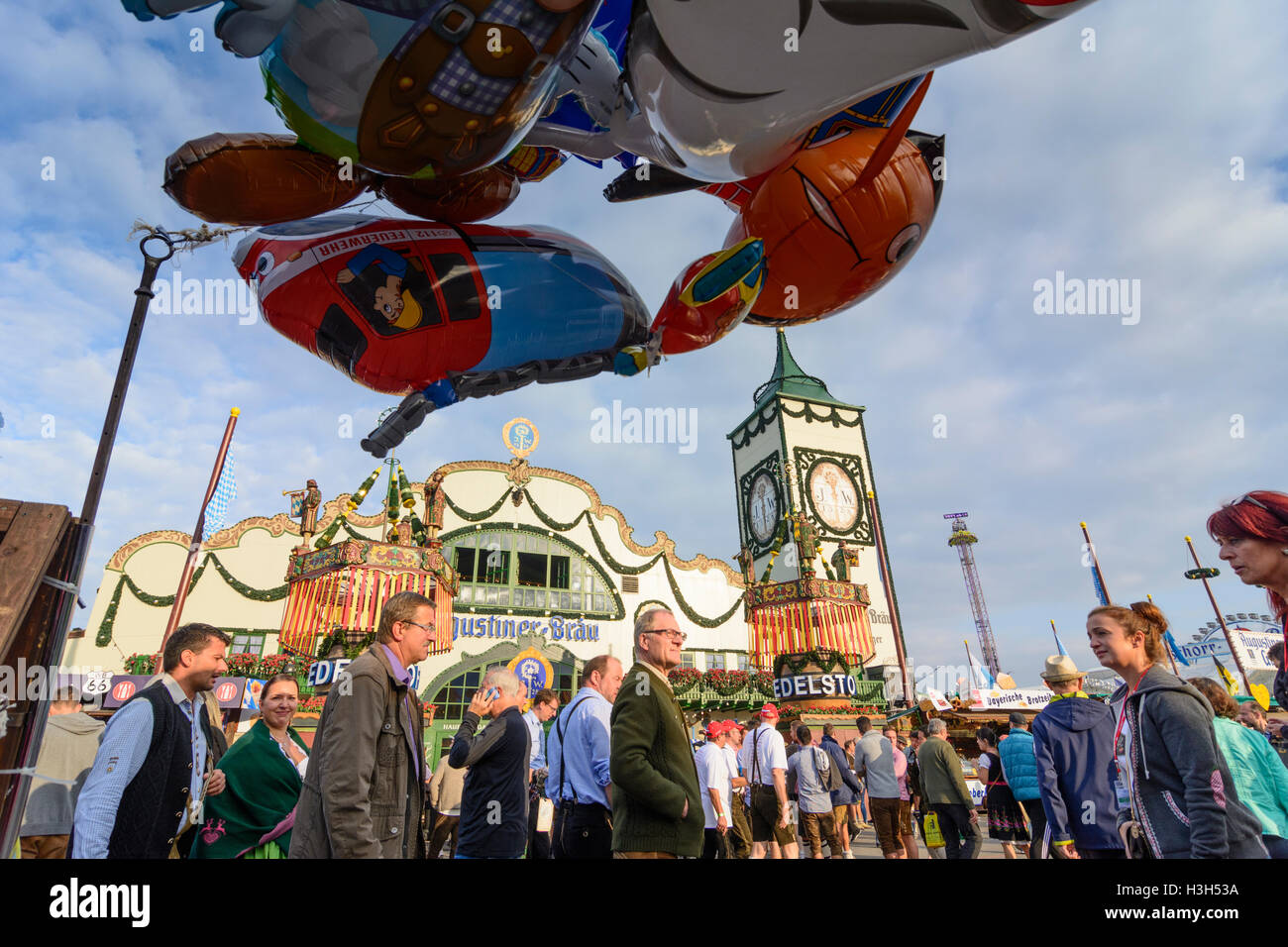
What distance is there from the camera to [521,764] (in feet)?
11.9

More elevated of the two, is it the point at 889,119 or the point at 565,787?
the point at 889,119

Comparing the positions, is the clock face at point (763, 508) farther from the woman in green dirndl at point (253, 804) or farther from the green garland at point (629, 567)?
the woman in green dirndl at point (253, 804)

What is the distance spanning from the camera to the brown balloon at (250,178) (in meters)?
2.40

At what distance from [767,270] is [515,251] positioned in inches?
39.8

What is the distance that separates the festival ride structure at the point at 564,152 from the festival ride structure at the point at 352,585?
1249 centimetres

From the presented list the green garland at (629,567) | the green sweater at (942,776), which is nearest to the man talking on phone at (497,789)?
the green sweater at (942,776)

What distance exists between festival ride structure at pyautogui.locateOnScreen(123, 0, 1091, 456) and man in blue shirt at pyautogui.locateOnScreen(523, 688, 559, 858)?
13.0 feet

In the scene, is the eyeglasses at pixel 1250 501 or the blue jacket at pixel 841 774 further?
the blue jacket at pixel 841 774

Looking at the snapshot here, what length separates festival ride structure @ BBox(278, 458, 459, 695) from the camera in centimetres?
1386

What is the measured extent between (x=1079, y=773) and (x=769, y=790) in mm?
3749

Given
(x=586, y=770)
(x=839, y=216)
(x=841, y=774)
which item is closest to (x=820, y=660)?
(x=841, y=774)
